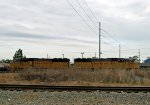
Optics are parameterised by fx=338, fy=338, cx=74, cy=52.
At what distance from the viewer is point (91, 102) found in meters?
17.3

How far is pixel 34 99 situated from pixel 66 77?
21.8 metres

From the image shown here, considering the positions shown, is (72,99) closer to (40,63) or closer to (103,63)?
(103,63)

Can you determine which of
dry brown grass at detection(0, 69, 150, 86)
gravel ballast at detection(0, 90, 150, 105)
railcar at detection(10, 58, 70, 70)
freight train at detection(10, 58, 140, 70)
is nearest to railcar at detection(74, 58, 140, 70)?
freight train at detection(10, 58, 140, 70)

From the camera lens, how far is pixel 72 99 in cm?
1847

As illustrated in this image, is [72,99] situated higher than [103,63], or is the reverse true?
[103,63]

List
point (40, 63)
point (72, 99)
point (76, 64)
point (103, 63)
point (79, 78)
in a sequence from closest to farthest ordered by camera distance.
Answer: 1. point (72, 99)
2. point (79, 78)
3. point (103, 63)
4. point (76, 64)
5. point (40, 63)

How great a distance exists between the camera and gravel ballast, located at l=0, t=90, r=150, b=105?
17.1 meters

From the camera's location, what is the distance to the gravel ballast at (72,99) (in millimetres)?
17112

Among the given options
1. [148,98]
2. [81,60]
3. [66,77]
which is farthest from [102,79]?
[81,60]

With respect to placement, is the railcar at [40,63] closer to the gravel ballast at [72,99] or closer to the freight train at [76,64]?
the freight train at [76,64]

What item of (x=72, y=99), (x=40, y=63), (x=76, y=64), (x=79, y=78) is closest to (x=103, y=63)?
(x=76, y=64)

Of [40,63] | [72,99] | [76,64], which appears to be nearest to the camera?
[72,99]

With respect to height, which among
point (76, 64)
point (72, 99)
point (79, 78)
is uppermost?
point (76, 64)

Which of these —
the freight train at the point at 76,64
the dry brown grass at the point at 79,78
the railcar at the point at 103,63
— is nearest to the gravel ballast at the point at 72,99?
the dry brown grass at the point at 79,78
